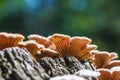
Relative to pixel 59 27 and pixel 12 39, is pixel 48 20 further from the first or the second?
pixel 12 39

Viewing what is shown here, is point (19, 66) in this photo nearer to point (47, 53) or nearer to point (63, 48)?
point (47, 53)

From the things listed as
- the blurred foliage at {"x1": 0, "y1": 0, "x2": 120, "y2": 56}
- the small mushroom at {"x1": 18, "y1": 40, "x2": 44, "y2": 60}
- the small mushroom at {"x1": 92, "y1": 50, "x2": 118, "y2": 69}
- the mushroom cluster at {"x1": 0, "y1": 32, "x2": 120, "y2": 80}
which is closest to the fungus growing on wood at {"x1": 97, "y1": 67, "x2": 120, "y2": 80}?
the mushroom cluster at {"x1": 0, "y1": 32, "x2": 120, "y2": 80}

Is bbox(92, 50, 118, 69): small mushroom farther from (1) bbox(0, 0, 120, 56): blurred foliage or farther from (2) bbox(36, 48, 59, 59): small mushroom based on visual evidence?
(1) bbox(0, 0, 120, 56): blurred foliage

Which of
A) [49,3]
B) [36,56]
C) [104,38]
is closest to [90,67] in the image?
[36,56]

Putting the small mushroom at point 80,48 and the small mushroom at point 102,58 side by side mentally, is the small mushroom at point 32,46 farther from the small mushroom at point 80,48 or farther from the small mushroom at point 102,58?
the small mushroom at point 102,58

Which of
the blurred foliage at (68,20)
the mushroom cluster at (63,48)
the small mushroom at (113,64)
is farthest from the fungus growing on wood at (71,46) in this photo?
the blurred foliage at (68,20)

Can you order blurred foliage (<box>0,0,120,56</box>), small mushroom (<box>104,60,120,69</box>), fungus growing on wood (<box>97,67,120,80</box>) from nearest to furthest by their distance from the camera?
1. fungus growing on wood (<box>97,67,120,80</box>)
2. small mushroom (<box>104,60,120,69</box>)
3. blurred foliage (<box>0,0,120,56</box>)

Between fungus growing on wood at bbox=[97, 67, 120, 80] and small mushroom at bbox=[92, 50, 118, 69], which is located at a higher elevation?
small mushroom at bbox=[92, 50, 118, 69]
